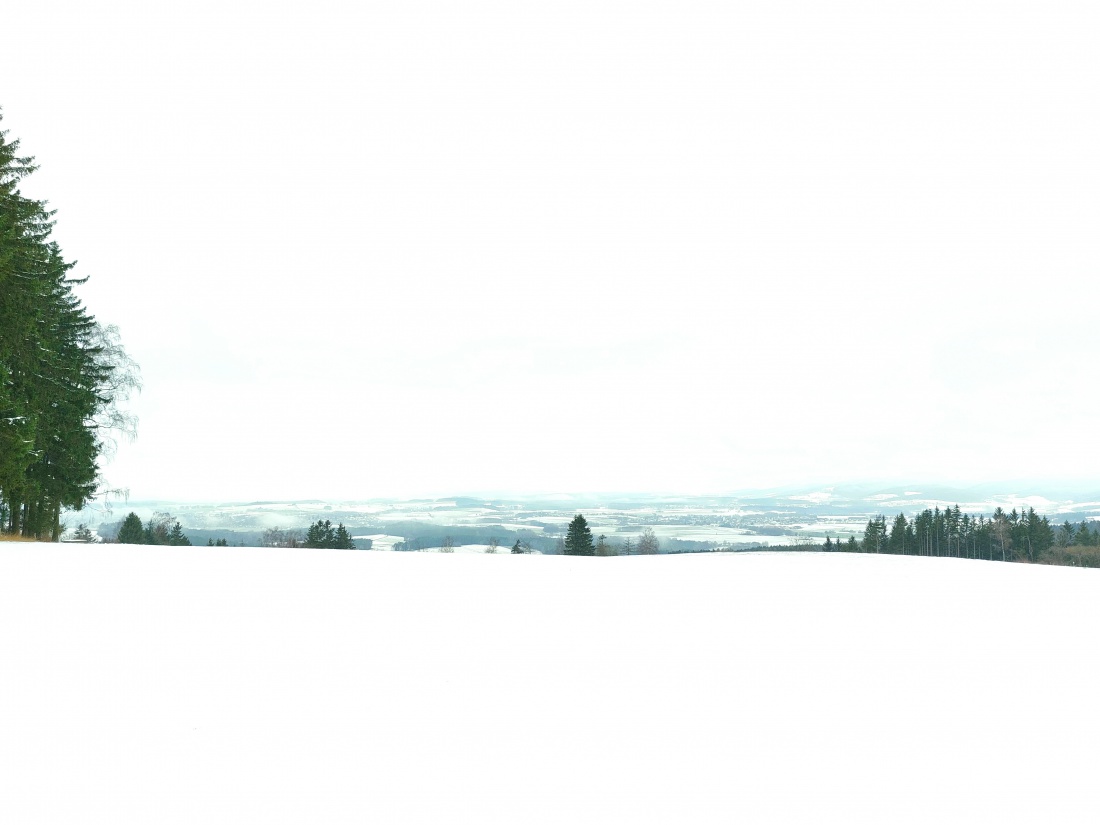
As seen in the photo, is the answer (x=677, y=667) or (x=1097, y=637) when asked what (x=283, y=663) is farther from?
(x=1097, y=637)

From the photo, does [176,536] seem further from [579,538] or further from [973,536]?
[973,536]

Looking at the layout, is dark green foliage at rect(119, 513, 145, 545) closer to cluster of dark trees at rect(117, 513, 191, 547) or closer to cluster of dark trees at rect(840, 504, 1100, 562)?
cluster of dark trees at rect(117, 513, 191, 547)

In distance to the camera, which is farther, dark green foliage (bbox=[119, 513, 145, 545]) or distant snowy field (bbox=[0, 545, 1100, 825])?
dark green foliage (bbox=[119, 513, 145, 545])

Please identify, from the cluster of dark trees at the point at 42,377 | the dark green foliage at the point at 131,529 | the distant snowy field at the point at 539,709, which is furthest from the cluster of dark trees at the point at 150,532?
the distant snowy field at the point at 539,709

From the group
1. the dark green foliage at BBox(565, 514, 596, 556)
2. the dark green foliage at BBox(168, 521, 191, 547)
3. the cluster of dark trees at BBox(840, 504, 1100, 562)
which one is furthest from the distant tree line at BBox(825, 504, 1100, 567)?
the dark green foliage at BBox(168, 521, 191, 547)

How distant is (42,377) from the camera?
2103cm

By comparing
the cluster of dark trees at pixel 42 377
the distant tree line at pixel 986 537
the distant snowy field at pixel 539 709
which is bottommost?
the distant tree line at pixel 986 537

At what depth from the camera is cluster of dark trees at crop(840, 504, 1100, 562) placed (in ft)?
213

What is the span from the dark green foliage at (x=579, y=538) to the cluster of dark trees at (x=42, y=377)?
3023 cm

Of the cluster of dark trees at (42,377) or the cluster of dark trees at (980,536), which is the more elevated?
the cluster of dark trees at (42,377)

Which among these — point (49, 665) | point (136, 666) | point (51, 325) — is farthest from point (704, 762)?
point (51, 325)

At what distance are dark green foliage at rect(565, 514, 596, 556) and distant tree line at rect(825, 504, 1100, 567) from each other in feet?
88.2

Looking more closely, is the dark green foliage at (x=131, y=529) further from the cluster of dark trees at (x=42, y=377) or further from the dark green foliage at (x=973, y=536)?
the dark green foliage at (x=973, y=536)

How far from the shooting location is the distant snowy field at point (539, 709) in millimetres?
3557
